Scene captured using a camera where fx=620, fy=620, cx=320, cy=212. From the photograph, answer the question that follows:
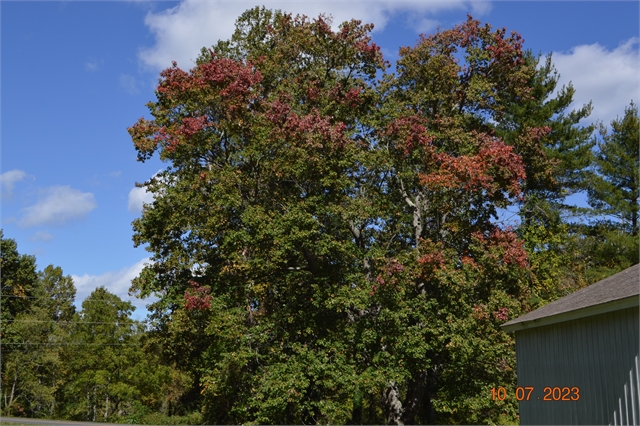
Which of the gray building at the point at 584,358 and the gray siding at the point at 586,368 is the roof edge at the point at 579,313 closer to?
the gray building at the point at 584,358

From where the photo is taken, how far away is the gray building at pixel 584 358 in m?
11.3

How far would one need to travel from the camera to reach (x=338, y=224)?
20.2m

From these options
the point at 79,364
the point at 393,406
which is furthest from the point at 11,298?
the point at 393,406

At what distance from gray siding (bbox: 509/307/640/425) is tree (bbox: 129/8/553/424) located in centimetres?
367

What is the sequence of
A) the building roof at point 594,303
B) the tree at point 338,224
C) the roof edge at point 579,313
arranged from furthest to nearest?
1. the tree at point 338,224
2. the building roof at point 594,303
3. the roof edge at point 579,313

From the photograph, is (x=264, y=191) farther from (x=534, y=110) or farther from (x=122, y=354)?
(x=122, y=354)

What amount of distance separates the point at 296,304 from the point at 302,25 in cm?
1071

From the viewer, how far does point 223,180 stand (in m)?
20.1

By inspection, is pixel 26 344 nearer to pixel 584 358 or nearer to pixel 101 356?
pixel 101 356

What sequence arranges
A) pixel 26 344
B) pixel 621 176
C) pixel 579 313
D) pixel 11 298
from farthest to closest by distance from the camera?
pixel 11 298 → pixel 26 344 → pixel 621 176 → pixel 579 313

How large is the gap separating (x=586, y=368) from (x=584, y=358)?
0.20 m

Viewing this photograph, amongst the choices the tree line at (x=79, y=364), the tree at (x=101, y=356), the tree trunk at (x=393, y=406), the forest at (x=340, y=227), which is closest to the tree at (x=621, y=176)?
the forest at (x=340, y=227)

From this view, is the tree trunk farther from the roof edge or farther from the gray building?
the roof edge

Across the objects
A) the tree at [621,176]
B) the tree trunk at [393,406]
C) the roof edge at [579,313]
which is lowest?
the tree trunk at [393,406]
